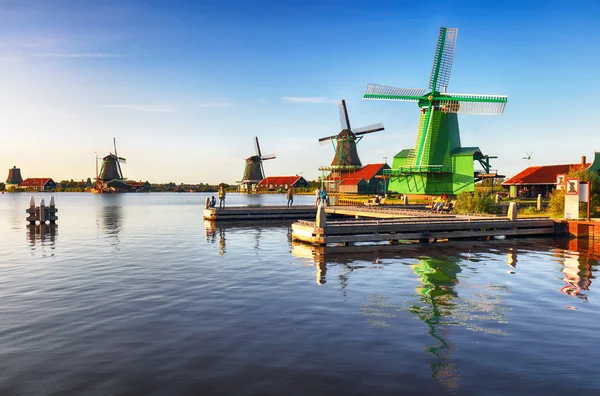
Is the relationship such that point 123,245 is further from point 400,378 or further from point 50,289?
point 400,378

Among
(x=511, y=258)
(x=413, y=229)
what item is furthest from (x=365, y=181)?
(x=511, y=258)

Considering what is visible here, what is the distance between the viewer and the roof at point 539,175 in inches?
2450

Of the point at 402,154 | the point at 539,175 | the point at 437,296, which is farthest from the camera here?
the point at 402,154

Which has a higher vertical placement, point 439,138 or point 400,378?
point 439,138

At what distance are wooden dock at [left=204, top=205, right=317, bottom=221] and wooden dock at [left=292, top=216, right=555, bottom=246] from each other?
18.0 meters

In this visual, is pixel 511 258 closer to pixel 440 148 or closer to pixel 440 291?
pixel 440 291

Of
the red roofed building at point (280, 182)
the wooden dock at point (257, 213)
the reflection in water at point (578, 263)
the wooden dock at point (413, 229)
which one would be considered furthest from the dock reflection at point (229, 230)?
the red roofed building at point (280, 182)

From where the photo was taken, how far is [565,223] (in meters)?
32.2

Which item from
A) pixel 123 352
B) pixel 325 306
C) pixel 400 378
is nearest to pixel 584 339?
pixel 400 378

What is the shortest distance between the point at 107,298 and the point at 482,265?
619 inches

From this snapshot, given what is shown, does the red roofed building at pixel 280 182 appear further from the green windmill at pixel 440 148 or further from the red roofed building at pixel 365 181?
the green windmill at pixel 440 148

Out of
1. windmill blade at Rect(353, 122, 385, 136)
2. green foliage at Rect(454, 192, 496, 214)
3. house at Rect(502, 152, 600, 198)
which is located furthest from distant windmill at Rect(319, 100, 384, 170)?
green foliage at Rect(454, 192, 496, 214)

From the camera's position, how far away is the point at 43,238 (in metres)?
32.4

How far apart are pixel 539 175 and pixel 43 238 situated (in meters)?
60.6
